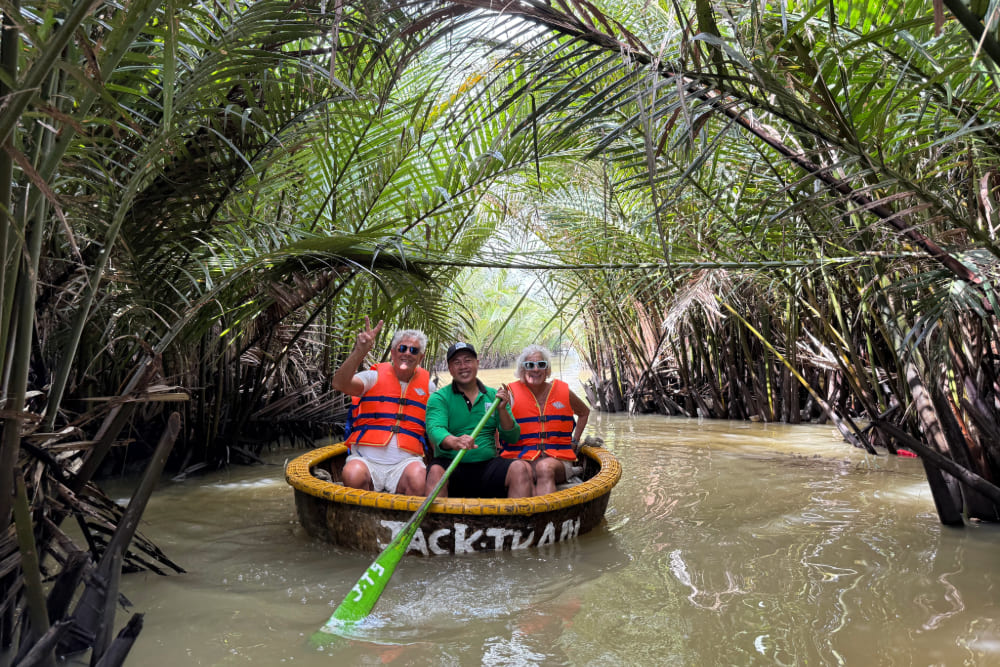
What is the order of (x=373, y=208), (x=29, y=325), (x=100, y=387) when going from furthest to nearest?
(x=373, y=208), (x=100, y=387), (x=29, y=325)

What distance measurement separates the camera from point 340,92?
4.06 metres

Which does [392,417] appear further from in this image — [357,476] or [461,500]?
[461,500]

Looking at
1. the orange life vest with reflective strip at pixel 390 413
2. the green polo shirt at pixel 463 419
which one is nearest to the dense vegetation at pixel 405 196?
the orange life vest with reflective strip at pixel 390 413

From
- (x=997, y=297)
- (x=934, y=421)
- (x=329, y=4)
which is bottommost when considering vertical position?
(x=934, y=421)

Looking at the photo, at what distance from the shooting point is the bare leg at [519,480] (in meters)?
4.42

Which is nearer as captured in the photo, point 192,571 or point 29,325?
point 29,325

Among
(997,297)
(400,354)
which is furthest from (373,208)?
(997,297)

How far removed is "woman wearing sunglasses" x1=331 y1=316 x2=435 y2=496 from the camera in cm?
454

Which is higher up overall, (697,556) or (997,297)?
(997,297)

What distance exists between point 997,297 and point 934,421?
6.34 feet

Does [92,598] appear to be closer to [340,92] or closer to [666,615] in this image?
[666,615]

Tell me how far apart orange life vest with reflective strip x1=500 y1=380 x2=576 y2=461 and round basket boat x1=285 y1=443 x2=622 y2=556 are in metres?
0.69

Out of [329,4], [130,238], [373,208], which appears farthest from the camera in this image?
[373,208]

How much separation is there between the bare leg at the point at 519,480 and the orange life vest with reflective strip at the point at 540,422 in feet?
1.10
